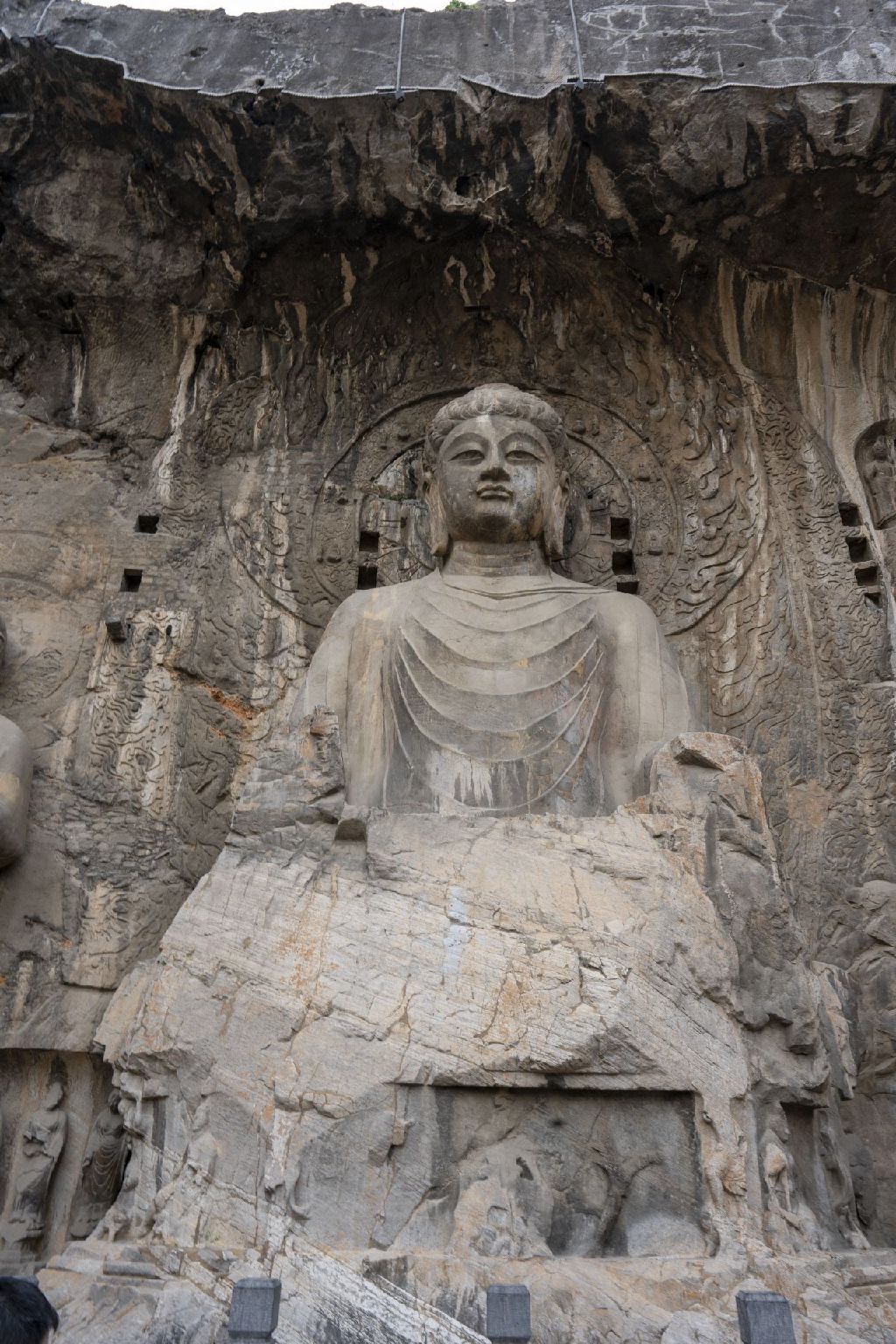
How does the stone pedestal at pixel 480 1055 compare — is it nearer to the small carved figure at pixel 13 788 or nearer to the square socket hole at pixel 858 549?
the small carved figure at pixel 13 788

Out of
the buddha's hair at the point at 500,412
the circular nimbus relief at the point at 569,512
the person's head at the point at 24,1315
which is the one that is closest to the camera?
the person's head at the point at 24,1315

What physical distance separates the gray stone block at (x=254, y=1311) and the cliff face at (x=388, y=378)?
8.82ft

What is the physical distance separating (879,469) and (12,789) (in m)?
4.86

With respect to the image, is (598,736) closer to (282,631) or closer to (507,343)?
(282,631)

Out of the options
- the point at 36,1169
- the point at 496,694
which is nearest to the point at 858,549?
the point at 496,694

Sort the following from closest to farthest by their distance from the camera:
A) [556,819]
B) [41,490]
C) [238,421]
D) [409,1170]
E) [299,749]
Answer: [409,1170], [556,819], [299,749], [41,490], [238,421]

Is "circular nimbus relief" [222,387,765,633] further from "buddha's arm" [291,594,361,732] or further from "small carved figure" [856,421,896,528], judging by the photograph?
"buddha's arm" [291,594,361,732]

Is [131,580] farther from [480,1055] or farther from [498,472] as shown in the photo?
[480,1055]

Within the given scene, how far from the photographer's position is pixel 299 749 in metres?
4.80

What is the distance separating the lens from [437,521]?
6453 mm

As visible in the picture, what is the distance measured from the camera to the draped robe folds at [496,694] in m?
5.22

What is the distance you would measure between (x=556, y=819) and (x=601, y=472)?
3393 millimetres

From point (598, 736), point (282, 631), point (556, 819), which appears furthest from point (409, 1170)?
point (282, 631)

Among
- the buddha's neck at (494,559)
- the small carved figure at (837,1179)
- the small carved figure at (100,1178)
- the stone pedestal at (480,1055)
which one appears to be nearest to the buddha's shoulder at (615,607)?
the buddha's neck at (494,559)
